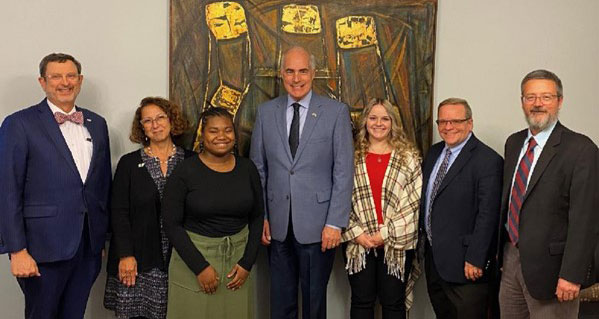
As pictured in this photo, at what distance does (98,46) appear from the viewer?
325 centimetres

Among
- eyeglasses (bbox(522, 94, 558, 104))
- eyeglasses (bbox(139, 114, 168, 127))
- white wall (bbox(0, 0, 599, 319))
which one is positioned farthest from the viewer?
white wall (bbox(0, 0, 599, 319))

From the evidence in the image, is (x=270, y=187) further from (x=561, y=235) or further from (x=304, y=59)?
(x=561, y=235)

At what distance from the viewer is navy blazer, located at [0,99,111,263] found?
260 centimetres

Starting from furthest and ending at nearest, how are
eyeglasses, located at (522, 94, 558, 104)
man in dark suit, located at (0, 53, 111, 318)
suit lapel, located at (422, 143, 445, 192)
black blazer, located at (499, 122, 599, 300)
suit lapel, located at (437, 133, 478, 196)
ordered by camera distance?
suit lapel, located at (422, 143, 445, 192)
suit lapel, located at (437, 133, 478, 196)
man in dark suit, located at (0, 53, 111, 318)
eyeglasses, located at (522, 94, 558, 104)
black blazer, located at (499, 122, 599, 300)

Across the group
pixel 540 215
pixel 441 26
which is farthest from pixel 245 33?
pixel 540 215

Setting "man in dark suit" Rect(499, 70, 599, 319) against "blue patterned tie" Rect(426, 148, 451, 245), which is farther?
"blue patterned tie" Rect(426, 148, 451, 245)

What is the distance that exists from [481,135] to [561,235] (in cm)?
118

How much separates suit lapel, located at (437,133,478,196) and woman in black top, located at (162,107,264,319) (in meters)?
0.96

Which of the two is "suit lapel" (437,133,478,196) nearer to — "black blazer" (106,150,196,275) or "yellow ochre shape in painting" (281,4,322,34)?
"yellow ochre shape in painting" (281,4,322,34)

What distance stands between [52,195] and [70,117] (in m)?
0.38

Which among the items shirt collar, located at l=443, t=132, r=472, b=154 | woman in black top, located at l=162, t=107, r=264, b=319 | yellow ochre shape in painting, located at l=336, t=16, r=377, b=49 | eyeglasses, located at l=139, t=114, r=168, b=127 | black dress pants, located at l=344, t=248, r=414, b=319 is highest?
yellow ochre shape in painting, located at l=336, t=16, r=377, b=49

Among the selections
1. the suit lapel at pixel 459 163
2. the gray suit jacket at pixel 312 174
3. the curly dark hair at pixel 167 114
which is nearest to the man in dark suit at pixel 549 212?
the suit lapel at pixel 459 163

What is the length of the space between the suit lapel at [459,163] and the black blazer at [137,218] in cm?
143

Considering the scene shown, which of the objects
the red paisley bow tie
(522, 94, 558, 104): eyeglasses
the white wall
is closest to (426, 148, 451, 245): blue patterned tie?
(522, 94, 558, 104): eyeglasses
